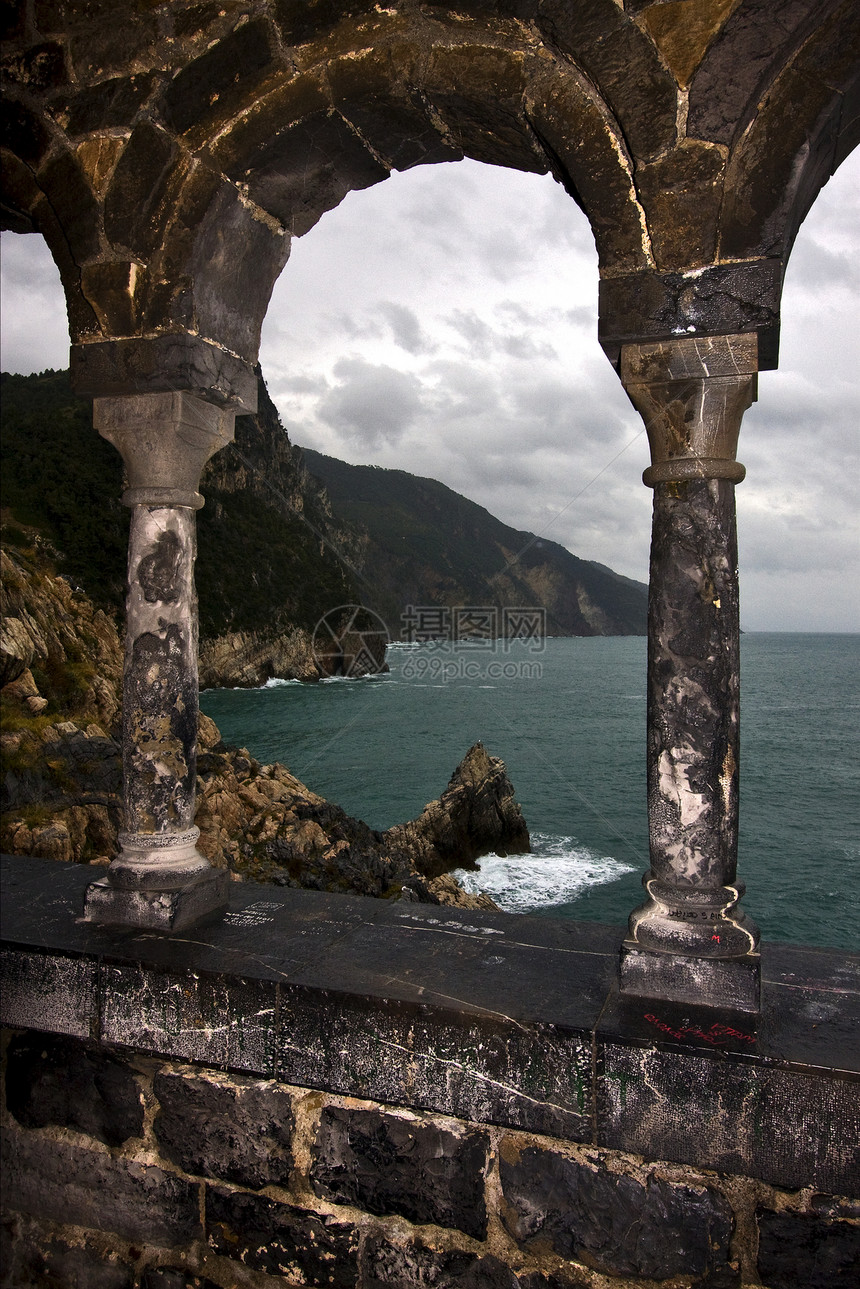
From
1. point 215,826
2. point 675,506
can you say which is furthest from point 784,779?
point 675,506

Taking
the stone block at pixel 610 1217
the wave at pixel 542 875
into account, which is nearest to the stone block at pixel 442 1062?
the stone block at pixel 610 1217

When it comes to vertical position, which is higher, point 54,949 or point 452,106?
point 452,106

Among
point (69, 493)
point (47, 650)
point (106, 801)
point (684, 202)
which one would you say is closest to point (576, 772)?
point (47, 650)

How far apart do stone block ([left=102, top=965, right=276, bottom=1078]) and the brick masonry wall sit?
0.22 feet

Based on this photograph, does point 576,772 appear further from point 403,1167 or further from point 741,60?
point 741,60

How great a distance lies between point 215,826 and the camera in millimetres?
11570

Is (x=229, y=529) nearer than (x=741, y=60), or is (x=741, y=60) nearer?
(x=741, y=60)

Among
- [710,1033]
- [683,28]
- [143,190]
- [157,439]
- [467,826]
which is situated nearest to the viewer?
[710,1033]

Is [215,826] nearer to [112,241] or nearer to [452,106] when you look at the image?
[112,241]

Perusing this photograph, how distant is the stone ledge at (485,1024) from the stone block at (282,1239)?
0.38 meters

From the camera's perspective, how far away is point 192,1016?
237 cm

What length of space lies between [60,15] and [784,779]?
3239cm

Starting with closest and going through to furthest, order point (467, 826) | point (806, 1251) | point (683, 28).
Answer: point (806, 1251)
point (683, 28)
point (467, 826)

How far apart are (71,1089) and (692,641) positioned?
2389mm
